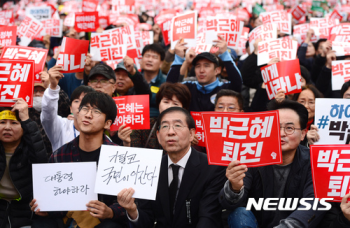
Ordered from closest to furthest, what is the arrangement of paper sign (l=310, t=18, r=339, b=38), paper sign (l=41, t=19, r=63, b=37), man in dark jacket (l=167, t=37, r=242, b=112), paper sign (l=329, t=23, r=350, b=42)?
man in dark jacket (l=167, t=37, r=242, b=112), paper sign (l=329, t=23, r=350, b=42), paper sign (l=310, t=18, r=339, b=38), paper sign (l=41, t=19, r=63, b=37)

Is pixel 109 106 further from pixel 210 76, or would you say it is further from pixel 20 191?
pixel 210 76

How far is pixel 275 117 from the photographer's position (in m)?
3.39

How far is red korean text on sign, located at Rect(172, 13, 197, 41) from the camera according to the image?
22.6ft

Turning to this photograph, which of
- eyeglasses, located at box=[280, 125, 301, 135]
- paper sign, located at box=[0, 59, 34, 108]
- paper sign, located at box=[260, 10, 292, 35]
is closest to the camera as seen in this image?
eyeglasses, located at box=[280, 125, 301, 135]

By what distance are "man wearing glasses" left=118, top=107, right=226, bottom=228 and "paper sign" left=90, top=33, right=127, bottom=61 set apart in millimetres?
3080

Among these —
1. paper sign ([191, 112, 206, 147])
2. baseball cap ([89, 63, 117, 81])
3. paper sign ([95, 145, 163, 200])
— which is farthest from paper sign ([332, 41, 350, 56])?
paper sign ([95, 145, 163, 200])

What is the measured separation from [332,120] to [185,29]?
3.09 metres

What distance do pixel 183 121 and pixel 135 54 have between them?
3526 mm

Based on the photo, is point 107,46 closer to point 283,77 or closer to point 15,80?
point 15,80

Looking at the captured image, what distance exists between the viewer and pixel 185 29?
6.94 meters

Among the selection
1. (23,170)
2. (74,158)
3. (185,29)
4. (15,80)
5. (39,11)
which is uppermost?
(39,11)

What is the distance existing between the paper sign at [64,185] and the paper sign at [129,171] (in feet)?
0.78

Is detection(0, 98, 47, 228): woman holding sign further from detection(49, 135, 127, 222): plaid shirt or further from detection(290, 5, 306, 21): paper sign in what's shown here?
detection(290, 5, 306, 21): paper sign

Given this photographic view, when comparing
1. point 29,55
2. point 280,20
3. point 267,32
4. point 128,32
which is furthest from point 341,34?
point 29,55
